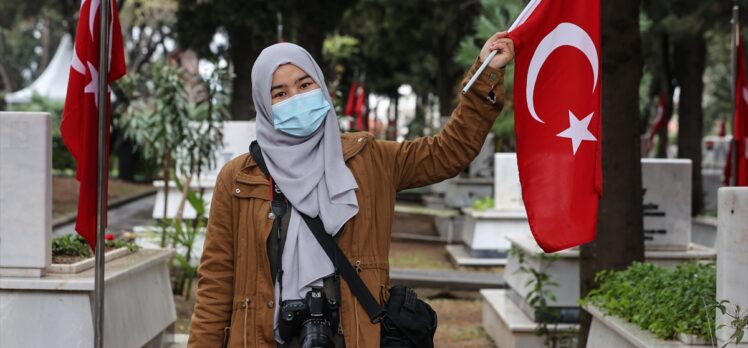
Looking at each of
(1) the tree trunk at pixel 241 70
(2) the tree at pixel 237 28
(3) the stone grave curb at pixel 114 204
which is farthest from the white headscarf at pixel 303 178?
(1) the tree trunk at pixel 241 70

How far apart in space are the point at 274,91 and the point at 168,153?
813 centimetres

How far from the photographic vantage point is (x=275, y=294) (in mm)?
3711

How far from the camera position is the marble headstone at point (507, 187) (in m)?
15.6

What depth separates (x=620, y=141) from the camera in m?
7.50

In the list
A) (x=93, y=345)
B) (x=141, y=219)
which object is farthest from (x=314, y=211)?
(x=141, y=219)

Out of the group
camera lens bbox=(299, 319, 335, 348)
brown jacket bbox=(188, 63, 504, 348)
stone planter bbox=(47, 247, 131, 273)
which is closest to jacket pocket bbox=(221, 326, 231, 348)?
brown jacket bbox=(188, 63, 504, 348)

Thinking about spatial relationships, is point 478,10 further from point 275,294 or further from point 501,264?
point 275,294

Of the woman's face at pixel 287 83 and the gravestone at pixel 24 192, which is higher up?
the woman's face at pixel 287 83

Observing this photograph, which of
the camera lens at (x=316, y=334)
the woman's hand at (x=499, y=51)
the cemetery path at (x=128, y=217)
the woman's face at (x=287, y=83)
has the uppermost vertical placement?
the woman's hand at (x=499, y=51)

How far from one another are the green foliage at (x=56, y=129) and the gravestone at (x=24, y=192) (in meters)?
25.9

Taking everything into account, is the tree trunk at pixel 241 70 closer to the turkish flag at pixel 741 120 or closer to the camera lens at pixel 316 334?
the turkish flag at pixel 741 120

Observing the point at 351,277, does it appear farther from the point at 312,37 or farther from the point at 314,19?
the point at 312,37

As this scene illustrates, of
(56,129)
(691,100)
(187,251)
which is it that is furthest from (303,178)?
(56,129)

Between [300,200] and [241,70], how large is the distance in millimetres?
18319
